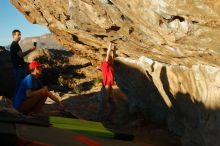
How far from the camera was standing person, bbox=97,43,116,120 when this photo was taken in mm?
11375

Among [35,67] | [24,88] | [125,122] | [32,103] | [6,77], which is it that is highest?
[6,77]

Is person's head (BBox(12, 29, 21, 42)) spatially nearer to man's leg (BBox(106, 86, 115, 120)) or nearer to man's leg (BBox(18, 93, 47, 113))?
man's leg (BBox(18, 93, 47, 113))

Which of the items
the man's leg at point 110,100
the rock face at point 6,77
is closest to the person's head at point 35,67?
the man's leg at point 110,100

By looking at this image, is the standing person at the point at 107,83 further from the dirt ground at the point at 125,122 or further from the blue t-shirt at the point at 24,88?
→ the blue t-shirt at the point at 24,88

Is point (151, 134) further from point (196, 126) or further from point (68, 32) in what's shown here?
point (68, 32)

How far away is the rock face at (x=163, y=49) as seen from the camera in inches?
284

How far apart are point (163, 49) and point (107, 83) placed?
8.21ft

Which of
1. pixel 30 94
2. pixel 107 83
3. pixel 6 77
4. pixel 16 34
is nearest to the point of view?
pixel 30 94

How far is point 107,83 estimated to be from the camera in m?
11.5

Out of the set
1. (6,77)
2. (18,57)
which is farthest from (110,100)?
(6,77)

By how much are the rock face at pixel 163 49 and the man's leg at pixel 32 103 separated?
227cm

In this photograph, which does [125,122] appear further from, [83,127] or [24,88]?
[83,127]

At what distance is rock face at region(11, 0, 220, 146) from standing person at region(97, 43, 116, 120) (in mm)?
435

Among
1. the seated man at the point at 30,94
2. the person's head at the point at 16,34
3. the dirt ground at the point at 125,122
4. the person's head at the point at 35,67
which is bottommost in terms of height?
the dirt ground at the point at 125,122
